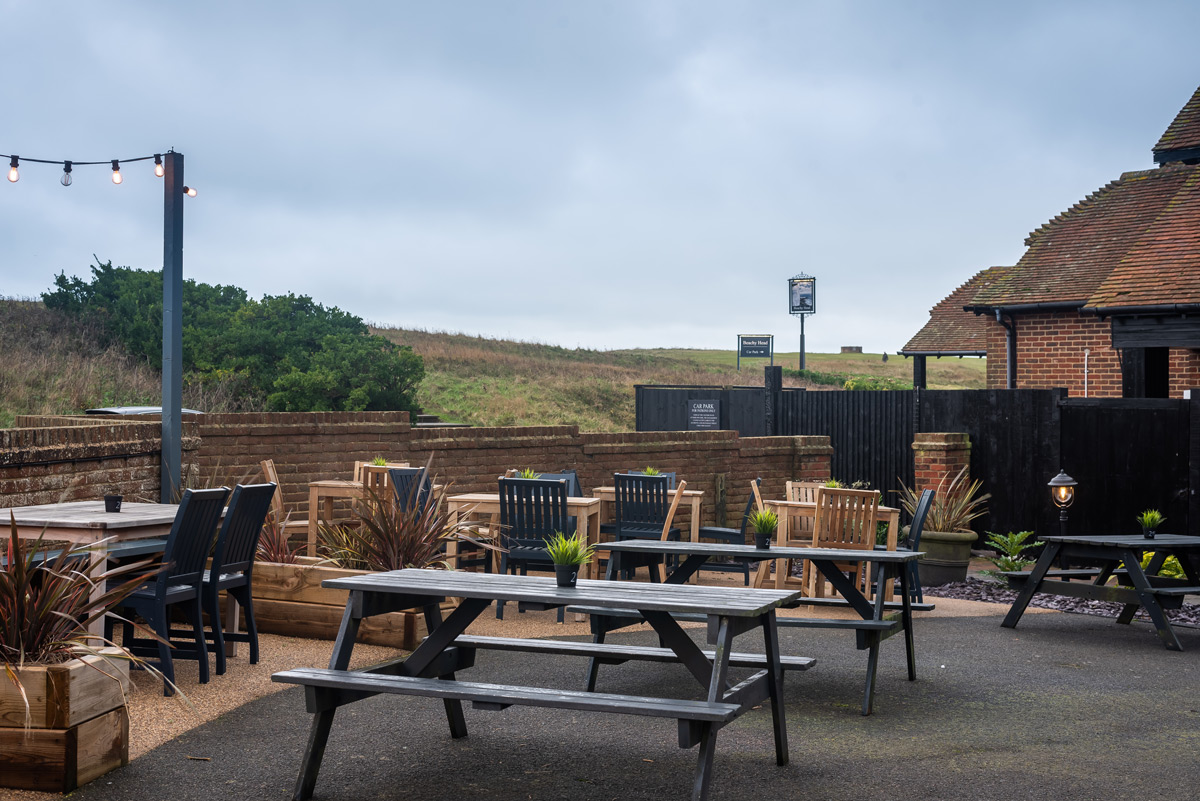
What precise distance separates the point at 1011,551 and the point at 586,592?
800 centimetres

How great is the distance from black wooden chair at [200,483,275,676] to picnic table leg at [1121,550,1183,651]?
582 cm

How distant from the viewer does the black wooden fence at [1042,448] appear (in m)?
11.9

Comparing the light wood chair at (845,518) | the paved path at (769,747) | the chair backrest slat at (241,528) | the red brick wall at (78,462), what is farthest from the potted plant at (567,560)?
the red brick wall at (78,462)

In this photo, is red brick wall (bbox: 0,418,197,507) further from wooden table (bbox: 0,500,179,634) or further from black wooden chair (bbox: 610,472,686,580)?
black wooden chair (bbox: 610,472,686,580)

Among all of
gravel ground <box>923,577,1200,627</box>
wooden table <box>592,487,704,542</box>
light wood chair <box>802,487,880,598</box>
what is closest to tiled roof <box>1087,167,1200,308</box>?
gravel ground <box>923,577,1200,627</box>

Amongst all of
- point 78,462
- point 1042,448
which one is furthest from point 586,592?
point 1042,448

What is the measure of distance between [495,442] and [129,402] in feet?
31.9

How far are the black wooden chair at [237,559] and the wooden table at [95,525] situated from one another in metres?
0.31

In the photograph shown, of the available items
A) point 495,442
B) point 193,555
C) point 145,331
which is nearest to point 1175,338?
point 495,442

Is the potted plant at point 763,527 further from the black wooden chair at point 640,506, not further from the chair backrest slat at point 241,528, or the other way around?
the black wooden chair at point 640,506

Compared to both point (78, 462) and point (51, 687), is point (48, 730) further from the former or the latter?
point (78, 462)

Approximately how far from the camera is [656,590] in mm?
4695

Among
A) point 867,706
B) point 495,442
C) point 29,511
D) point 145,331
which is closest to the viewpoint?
point 867,706

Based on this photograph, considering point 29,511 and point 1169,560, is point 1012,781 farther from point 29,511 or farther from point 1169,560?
point 1169,560
